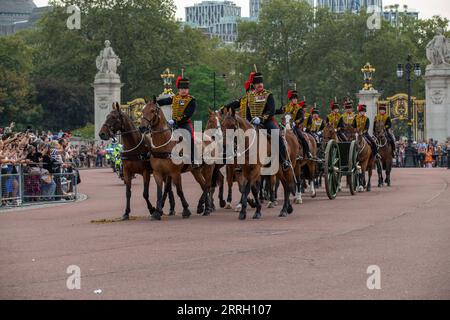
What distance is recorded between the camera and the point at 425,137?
61844 millimetres

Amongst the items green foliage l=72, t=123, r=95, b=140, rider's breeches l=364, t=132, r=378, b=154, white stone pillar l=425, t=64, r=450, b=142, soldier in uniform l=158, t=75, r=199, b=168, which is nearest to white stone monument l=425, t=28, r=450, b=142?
white stone pillar l=425, t=64, r=450, b=142

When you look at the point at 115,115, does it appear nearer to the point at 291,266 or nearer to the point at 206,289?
the point at 291,266

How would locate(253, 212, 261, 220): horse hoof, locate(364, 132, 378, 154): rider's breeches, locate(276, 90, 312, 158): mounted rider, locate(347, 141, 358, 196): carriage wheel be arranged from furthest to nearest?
1. locate(364, 132, 378, 154): rider's breeches
2. locate(347, 141, 358, 196): carriage wheel
3. locate(276, 90, 312, 158): mounted rider
4. locate(253, 212, 261, 220): horse hoof

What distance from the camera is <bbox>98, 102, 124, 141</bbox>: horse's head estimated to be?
1969 cm

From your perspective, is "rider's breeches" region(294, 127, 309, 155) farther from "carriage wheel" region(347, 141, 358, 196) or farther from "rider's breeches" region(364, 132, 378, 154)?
"rider's breeches" region(364, 132, 378, 154)

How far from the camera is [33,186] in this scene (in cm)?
2612

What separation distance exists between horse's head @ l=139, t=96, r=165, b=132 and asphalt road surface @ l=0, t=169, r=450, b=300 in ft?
5.62

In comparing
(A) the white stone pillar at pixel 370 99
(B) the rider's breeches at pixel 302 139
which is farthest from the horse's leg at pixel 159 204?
(A) the white stone pillar at pixel 370 99

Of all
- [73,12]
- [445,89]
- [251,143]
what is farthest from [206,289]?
[73,12]

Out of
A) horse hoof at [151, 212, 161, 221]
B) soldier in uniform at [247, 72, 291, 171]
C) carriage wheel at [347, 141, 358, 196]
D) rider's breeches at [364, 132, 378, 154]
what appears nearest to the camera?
horse hoof at [151, 212, 161, 221]

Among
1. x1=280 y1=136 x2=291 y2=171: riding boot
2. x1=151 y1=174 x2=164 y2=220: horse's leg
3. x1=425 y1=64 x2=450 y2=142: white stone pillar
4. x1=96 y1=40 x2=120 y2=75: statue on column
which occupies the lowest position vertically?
x1=151 y1=174 x2=164 y2=220: horse's leg

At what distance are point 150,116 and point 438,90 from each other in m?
41.1

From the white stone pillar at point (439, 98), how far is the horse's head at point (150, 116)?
133 feet

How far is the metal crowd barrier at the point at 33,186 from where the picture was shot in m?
24.7
